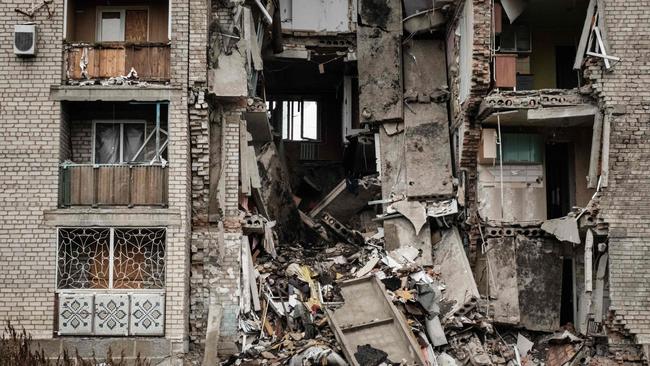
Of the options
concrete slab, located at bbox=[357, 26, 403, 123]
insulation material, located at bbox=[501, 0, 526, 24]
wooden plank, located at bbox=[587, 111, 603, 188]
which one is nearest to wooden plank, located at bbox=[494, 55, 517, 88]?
insulation material, located at bbox=[501, 0, 526, 24]

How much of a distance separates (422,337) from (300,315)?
→ 8.30 feet

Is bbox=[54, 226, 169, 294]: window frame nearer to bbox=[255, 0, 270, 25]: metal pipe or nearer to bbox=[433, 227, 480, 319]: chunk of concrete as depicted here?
bbox=[255, 0, 270, 25]: metal pipe

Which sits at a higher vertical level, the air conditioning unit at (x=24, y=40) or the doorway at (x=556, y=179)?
the air conditioning unit at (x=24, y=40)

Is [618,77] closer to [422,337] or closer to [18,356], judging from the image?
[422,337]

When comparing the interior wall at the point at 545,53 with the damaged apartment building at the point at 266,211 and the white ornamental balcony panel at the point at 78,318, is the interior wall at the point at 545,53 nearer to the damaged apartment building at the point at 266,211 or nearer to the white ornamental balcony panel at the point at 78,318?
the damaged apartment building at the point at 266,211

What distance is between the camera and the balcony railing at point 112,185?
1717 centimetres

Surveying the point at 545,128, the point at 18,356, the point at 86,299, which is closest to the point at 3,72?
the point at 86,299

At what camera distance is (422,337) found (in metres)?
17.1

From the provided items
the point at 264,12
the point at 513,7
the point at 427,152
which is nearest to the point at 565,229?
the point at 427,152

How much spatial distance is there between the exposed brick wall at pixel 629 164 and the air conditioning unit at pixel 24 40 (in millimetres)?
11679

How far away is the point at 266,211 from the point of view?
68.0 feet

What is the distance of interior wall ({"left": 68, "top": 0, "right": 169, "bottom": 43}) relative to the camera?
1830cm

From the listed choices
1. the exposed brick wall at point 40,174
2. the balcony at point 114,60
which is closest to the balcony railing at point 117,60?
the balcony at point 114,60

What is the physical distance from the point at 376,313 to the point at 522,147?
18.2 ft
